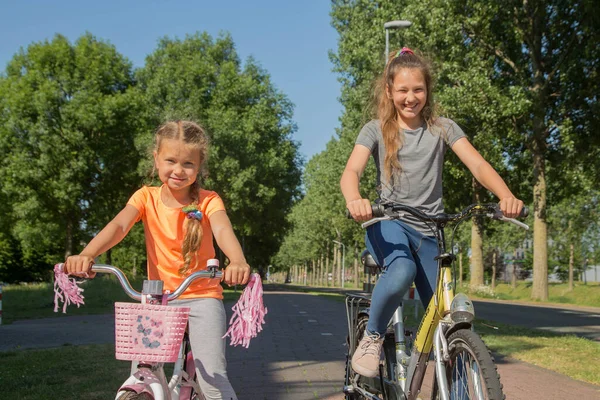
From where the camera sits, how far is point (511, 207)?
325cm

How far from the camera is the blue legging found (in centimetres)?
364

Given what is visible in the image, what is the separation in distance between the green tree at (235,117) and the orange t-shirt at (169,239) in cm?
3001

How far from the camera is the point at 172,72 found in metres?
38.3

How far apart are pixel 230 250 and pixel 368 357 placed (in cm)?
119

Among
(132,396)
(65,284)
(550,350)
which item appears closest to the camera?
(132,396)

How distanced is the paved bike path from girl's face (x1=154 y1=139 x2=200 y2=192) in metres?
1.79

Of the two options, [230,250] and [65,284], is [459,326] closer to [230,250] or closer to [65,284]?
[230,250]

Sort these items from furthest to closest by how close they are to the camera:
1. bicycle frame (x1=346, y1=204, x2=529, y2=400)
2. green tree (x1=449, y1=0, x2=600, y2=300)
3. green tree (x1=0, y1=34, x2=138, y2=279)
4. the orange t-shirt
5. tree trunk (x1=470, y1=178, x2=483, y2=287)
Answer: green tree (x1=0, y1=34, x2=138, y2=279), tree trunk (x1=470, y1=178, x2=483, y2=287), green tree (x1=449, y1=0, x2=600, y2=300), the orange t-shirt, bicycle frame (x1=346, y1=204, x2=529, y2=400)

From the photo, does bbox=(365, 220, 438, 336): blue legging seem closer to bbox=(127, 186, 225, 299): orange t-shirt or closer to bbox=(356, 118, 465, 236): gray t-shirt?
bbox=(356, 118, 465, 236): gray t-shirt

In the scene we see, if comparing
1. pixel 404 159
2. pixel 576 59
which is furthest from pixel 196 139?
pixel 576 59

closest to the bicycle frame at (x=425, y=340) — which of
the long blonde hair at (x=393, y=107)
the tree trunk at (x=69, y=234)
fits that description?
the long blonde hair at (x=393, y=107)

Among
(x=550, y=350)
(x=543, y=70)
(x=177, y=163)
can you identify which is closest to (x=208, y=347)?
(x=177, y=163)

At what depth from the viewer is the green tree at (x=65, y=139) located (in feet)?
116

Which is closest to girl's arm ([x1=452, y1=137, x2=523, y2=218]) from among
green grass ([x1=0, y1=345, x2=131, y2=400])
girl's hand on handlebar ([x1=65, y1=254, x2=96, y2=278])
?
girl's hand on handlebar ([x1=65, y1=254, x2=96, y2=278])
